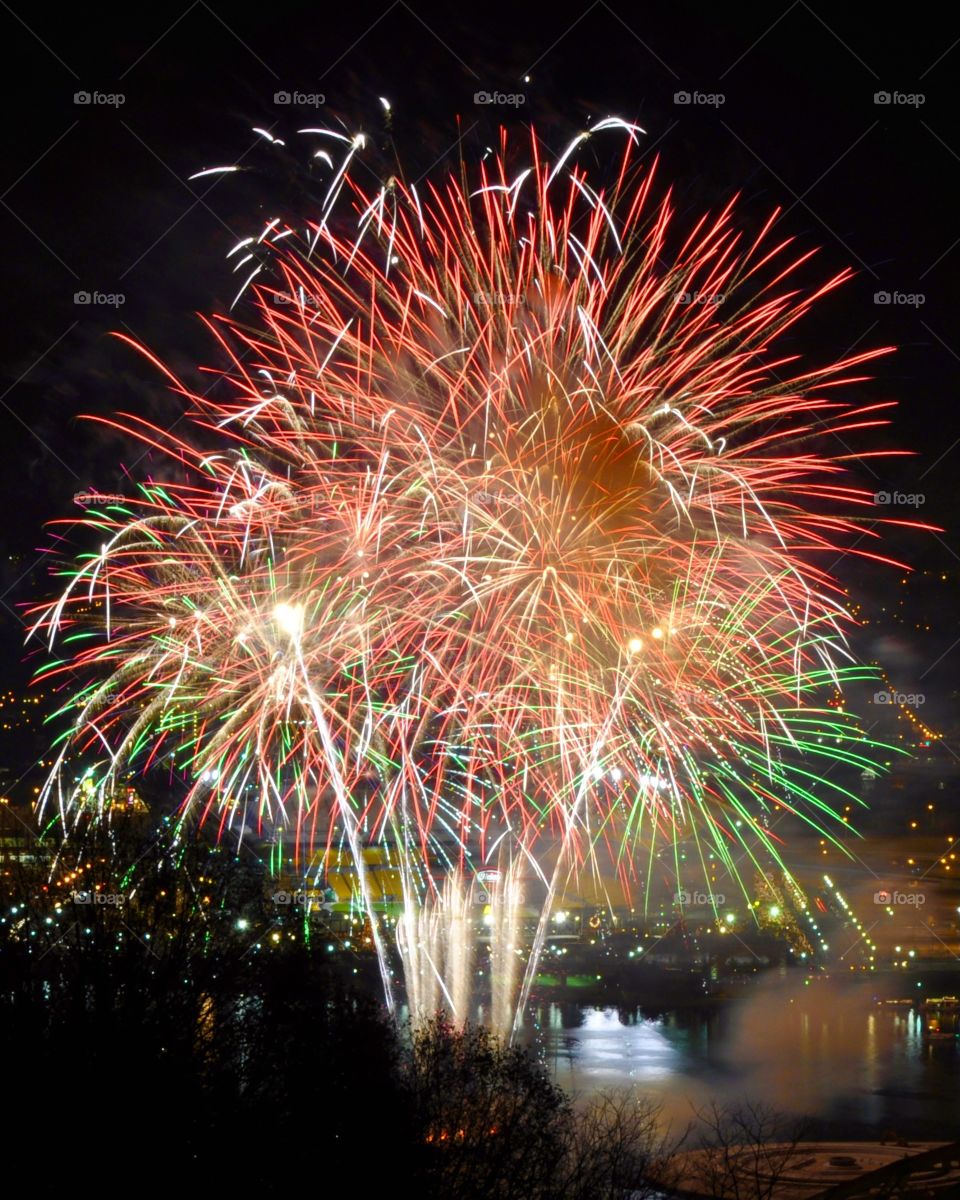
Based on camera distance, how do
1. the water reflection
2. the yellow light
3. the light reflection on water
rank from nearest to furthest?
the yellow light → the light reflection on water → the water reflection

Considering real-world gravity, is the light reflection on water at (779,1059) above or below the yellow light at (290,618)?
below

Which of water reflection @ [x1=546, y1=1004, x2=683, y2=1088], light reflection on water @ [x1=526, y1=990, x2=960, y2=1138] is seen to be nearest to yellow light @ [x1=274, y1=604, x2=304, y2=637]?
light reflection on water @ [x1=526, y1=990, x2=960, y2=1138]

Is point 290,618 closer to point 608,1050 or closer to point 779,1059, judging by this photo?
point 608,1050

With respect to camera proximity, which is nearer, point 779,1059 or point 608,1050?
point 608,1050

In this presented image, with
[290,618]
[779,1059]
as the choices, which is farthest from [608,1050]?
[290,618]

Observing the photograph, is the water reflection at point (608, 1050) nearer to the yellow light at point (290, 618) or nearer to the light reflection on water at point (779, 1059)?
the light reflection on water at point (779, 1059)

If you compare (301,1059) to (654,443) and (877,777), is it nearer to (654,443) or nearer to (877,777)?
(654,443)

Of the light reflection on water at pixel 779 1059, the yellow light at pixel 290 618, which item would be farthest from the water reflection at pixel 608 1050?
the yellow light at pixel 290 618

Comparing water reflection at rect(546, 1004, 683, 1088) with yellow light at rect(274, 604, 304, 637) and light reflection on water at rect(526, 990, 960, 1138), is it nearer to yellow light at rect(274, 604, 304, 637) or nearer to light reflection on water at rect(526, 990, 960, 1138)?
light reflection on water at rect(526, 990, 960, 1138)
